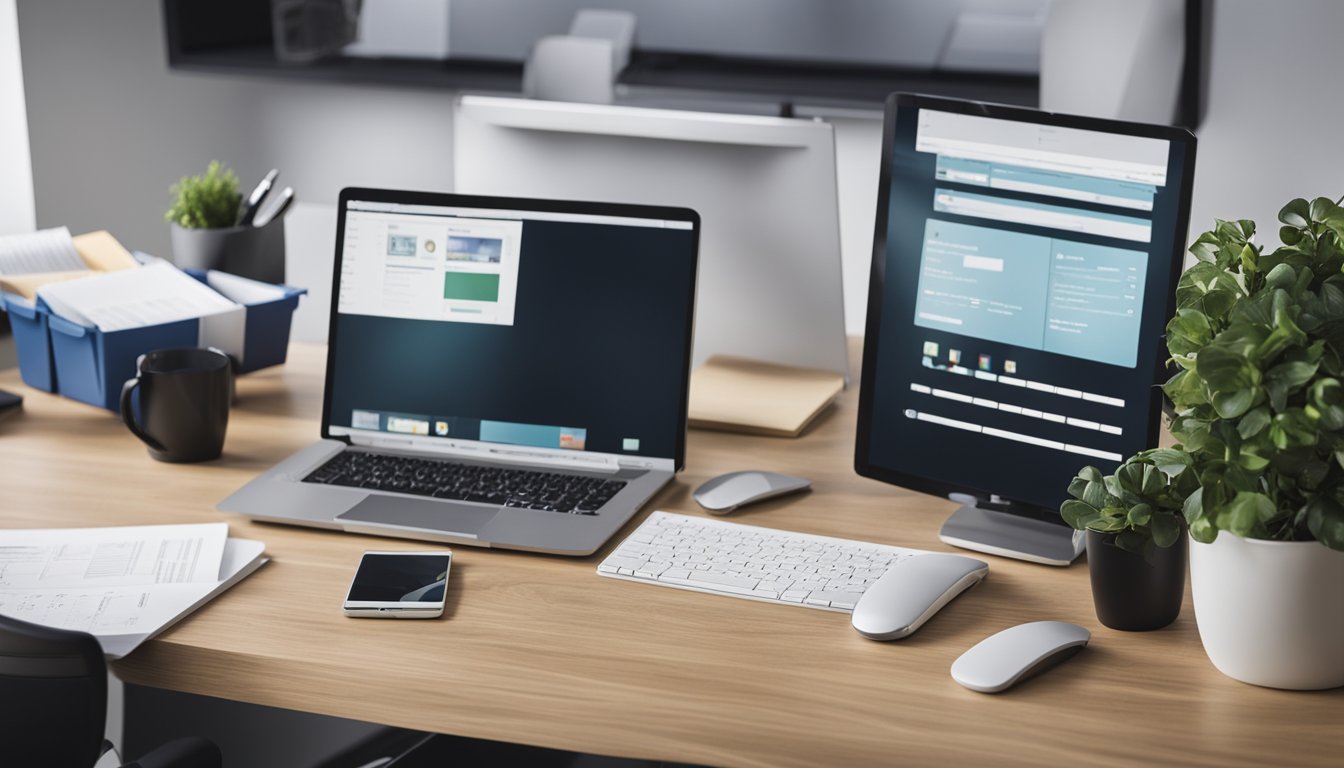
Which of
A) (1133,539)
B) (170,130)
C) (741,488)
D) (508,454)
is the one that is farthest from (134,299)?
(170,130)

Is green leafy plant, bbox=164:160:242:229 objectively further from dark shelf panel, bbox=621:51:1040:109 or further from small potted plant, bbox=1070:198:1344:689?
dark shelf panel, bbox=621:51:1040:109

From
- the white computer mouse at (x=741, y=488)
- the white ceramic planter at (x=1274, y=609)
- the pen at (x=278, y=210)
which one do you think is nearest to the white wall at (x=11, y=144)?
the pen at (x=278, y=210)

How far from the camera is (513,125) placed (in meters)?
1.76

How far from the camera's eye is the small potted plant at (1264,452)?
0.92 m

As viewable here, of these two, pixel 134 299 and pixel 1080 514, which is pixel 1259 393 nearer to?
pixel 1080 514

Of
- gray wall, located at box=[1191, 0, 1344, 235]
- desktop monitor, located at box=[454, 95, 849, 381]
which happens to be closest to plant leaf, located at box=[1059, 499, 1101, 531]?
desktop monitor, located at box=[454, 95, 849, 381]

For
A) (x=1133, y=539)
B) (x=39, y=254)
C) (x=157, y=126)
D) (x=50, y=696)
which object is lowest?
(x=50, y=696)

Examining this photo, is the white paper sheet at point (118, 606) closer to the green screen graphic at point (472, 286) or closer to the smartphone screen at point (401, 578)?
the smartphone screen at point (401, 578)

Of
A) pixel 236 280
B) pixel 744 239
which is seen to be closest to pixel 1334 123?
pixel 744 239

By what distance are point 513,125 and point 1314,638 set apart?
46.5 inches

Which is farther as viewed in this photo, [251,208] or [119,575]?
[251,208]

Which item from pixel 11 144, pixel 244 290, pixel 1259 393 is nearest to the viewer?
pixel 1259 393

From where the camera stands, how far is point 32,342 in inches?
68.1

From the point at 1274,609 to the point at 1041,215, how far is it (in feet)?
1.41
